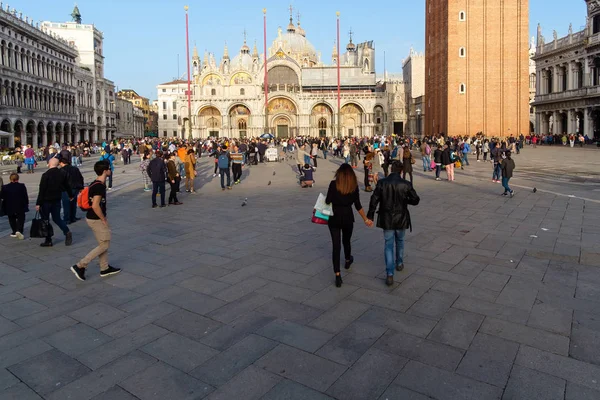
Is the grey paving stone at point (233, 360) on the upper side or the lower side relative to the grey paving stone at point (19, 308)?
lower

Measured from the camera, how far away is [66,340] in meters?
4.52

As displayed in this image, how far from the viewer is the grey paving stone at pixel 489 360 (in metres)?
3.74

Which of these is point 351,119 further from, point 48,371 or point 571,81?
point 48,371

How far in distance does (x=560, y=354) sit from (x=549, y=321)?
74cm

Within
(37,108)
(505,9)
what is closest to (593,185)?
(505,9)

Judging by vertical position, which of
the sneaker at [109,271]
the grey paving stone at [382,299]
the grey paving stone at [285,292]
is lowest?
the grey paving stone at [382,299]

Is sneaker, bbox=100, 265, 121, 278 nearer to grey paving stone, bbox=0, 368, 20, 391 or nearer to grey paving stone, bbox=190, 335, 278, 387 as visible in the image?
grey paving stone, bbox=0, 368, 20, 391

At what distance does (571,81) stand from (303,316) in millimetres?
53277

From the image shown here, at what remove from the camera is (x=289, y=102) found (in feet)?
239

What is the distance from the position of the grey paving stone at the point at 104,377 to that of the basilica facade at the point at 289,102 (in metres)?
66.7

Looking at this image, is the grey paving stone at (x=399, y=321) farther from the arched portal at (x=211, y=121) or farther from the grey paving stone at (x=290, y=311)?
the arched portal at (x=211, y=121)

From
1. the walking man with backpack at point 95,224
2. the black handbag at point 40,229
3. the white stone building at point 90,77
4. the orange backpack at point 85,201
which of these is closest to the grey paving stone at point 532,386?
the walking man with backpack at point 95,224

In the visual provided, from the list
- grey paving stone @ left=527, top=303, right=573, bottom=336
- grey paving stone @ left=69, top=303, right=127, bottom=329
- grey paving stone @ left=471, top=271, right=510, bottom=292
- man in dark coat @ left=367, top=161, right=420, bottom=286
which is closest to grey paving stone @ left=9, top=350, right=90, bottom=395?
grey paving stone @ left=69, top=303, right=127, bottom=329

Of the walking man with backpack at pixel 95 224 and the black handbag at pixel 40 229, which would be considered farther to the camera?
the black handbag at pixel 40 229
